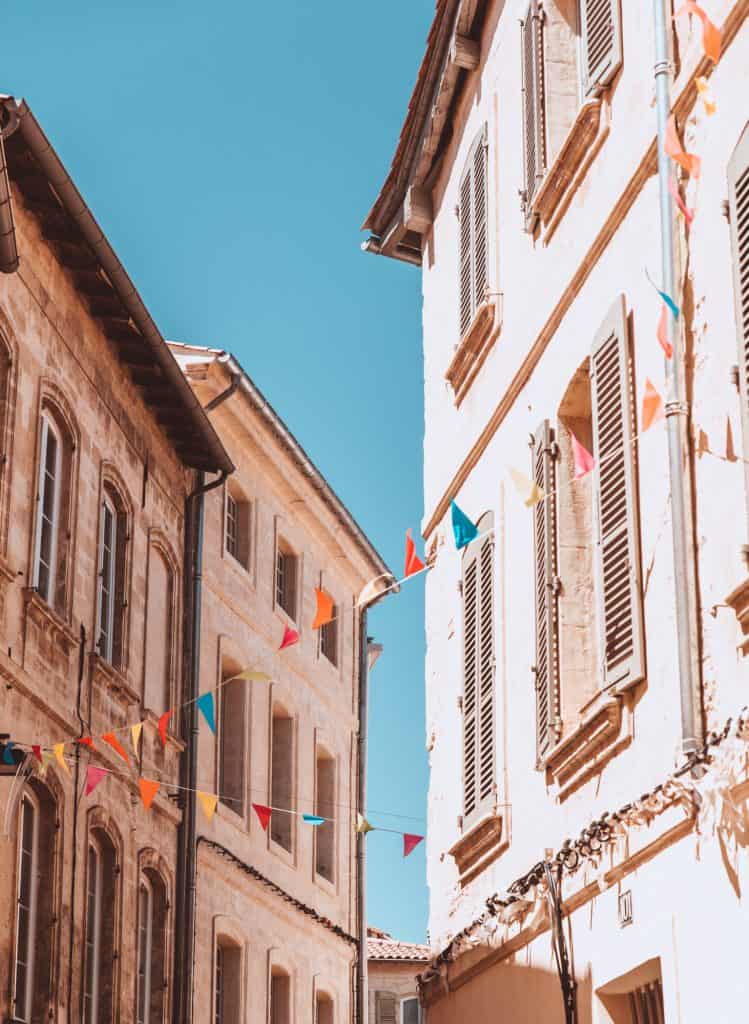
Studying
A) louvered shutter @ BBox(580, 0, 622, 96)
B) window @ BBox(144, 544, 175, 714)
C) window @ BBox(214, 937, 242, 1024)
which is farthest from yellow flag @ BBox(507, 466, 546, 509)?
window @ BBox(214, 937, 242, 1024)

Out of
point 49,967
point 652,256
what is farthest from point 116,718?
point 652,256

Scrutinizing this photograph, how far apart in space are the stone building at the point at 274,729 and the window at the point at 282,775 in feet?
0.06

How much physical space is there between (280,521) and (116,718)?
742 cm

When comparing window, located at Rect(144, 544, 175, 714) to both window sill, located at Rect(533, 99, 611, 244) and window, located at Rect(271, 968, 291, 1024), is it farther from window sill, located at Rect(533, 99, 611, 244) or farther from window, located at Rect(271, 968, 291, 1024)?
window sill, located at Rect(533, 99, 611, 244)

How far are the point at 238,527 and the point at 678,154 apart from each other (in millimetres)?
15034

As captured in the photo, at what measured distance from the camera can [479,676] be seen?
40.1ft

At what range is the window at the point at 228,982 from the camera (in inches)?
832

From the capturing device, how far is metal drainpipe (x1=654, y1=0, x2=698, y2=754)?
812 centimetres

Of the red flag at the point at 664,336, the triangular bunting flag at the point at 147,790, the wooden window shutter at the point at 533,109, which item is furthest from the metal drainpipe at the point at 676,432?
the triangular bunting flag at the point at 147,790

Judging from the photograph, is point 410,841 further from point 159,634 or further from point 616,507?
point 616,507

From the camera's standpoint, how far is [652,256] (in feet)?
30.7

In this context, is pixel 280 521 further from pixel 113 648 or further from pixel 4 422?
pixel 4 422

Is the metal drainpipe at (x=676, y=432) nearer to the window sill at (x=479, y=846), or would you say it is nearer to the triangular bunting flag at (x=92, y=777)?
the window sill at (x=479, y=846)

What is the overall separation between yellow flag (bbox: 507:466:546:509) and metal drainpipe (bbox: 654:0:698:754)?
179 cm
